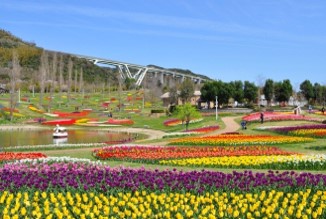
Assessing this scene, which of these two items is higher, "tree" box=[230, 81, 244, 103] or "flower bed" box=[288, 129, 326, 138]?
"tree" box=[230, 81, 244, 103]

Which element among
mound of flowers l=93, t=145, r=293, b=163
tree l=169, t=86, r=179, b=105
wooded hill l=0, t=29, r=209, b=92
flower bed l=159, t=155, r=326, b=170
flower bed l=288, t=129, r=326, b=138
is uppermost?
wooded hill l=0, t=29, r=209, b=92

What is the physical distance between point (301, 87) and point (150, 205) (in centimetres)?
9164

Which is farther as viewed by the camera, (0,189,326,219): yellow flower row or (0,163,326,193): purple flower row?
(0,163,326,193): purple flower row

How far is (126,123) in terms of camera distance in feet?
179

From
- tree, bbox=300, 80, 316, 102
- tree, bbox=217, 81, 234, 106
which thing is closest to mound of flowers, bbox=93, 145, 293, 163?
tree, bbox=217, 81, 234, 106

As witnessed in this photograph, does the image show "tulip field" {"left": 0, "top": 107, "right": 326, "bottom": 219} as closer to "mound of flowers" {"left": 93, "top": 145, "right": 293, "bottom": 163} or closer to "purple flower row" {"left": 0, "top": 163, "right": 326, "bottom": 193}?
"purple flower row" {"left": 0, "top": 163, "right": 326, "bottom": 193}

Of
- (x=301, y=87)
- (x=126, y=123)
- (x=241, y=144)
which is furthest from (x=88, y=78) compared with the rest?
(x=241, y=144)

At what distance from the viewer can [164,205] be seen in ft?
29.5

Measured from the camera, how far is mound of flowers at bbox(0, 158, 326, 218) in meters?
8.42

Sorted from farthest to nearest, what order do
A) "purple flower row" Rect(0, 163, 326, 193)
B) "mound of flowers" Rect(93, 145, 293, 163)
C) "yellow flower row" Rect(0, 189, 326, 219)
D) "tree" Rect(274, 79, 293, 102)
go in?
"tree" Rect(274, 79, 293, 102)
"mound of flowers" Rect(93, 145, 293, 163)
"purple flower row" Rect(0, 163, 326, 193)
"yellow flower row" Rect(0, 189, 326, 219)

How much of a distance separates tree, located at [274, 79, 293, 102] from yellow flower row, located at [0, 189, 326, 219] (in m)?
74.1

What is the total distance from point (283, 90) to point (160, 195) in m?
75.8

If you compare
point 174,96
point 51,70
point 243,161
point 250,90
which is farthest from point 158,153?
point 51,70

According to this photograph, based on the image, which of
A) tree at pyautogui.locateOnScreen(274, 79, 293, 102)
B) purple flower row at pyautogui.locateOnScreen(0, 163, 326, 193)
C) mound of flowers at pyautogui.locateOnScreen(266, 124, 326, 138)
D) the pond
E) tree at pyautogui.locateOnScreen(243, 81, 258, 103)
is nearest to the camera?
purple flower row at pyautogui.locateOnScreen(0, 163, 326, 193)
